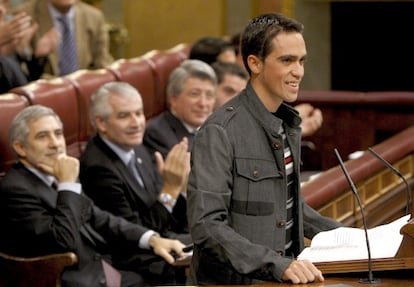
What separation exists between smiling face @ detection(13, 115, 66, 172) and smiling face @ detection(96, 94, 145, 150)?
381 millimetres

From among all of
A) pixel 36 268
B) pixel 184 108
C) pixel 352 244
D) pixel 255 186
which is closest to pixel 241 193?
pixel 255 186

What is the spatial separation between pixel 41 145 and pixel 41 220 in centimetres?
27

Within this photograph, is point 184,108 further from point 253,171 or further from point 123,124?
point 253,171

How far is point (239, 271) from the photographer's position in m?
2.41

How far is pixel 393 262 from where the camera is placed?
2293 mm

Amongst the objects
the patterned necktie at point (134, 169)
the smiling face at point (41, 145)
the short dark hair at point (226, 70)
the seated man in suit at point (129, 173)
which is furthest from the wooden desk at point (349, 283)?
the short dark hair at point (226, 70)

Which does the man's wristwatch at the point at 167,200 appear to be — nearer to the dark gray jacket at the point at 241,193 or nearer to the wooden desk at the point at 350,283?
the dark gray jacket at the point at 241,193

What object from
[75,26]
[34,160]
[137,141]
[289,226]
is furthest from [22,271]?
[75,26]

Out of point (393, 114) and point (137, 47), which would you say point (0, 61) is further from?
point (137, 47)

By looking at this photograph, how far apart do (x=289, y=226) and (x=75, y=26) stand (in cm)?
393

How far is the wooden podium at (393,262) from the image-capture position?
2.28 metres

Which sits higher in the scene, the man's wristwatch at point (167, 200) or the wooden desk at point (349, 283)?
the wooden desk at point (349, 283)

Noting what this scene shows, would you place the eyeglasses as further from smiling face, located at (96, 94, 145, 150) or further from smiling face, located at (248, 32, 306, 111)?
smiling face, located at (96, 94, 145, 150)

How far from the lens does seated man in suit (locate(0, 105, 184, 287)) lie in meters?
3.82
